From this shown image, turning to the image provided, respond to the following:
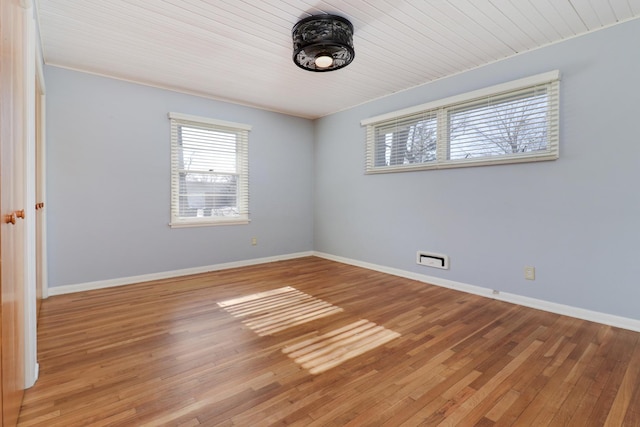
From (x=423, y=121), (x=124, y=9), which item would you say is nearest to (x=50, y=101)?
(x=124, y=9)

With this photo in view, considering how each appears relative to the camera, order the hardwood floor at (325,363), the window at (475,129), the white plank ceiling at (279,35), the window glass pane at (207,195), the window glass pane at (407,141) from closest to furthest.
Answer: the hardwood floor at (325,363)
the white plank ceiling at (279,35)
the window at (475,129)
the window glass pane at (407,141)
the window glass pane at (207,195)

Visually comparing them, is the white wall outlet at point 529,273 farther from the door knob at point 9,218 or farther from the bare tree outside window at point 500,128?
the door knob at point 9,218

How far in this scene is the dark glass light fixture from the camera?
2385 millimetres

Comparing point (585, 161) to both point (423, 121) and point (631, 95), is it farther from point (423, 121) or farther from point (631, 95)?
point (423, 121)

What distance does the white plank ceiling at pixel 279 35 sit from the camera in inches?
89.7

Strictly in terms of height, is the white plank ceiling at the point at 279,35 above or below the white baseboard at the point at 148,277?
above

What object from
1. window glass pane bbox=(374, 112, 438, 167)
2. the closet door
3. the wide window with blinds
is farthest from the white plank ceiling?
the closet door

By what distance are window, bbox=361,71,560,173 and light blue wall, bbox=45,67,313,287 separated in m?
2.11

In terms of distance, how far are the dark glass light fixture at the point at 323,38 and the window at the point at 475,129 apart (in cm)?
158

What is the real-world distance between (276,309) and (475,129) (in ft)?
9.23

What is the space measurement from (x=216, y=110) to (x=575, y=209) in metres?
4.31

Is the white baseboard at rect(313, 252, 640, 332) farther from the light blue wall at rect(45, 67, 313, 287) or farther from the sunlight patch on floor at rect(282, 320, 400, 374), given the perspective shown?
the light blue wall at rect(45, 67, 313, 287)

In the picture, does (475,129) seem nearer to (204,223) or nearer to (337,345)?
(337,345)

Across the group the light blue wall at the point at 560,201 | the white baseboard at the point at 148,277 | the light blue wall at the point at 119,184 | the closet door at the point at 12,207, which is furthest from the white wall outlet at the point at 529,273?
the closet door at the point at 12,207
